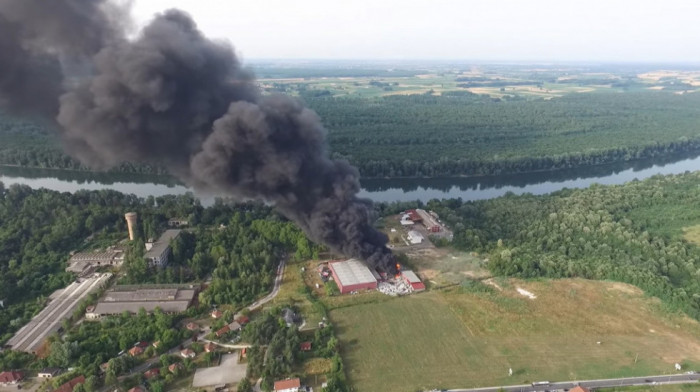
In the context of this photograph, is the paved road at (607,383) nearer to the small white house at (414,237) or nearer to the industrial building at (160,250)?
the small white house at (414,237)

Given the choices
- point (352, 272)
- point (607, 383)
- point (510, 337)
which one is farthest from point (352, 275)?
point (607, 383)

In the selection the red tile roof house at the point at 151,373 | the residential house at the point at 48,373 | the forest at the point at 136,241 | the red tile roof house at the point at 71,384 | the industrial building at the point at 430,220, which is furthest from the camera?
the industrial building at the point at 430,220

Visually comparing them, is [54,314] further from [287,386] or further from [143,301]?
[287,386]

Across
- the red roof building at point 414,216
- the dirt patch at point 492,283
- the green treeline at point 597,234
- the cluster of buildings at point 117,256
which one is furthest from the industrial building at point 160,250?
the dirt patch at point 492,283

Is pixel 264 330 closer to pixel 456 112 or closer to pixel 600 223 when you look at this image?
pixel 600 223

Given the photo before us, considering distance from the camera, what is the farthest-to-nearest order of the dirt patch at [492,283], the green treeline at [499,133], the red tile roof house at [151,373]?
the green treeline at [499,133], the dirt patch at [492,283], the red tile roof house at [151,373]

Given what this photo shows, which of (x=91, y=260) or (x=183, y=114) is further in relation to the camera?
(x=91, y=260)

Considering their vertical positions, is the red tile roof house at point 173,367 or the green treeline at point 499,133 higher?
the green treeline at point 499,133
